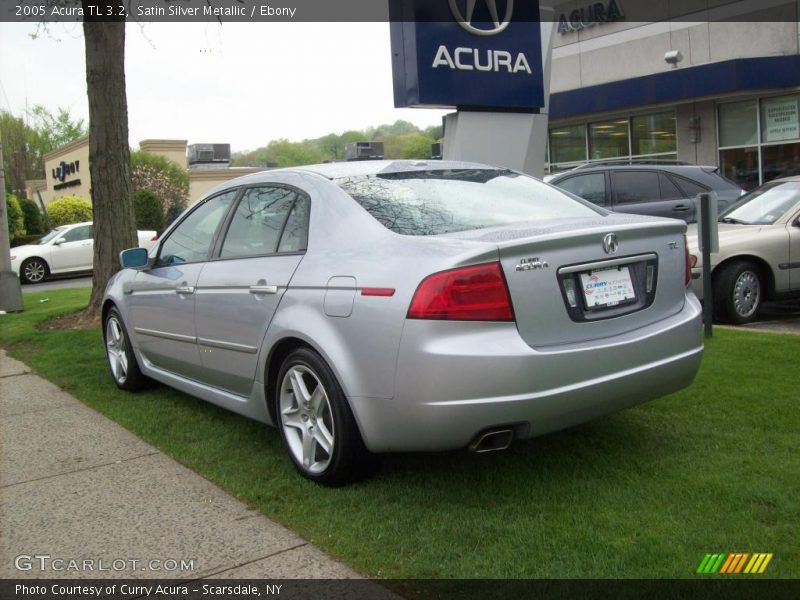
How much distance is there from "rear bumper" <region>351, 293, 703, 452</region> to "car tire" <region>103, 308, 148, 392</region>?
3.10 metres

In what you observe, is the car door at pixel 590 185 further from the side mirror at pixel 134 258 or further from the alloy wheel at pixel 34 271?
the alloy wheel at pixel 34 271

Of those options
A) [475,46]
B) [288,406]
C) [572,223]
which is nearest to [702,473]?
[572,223]

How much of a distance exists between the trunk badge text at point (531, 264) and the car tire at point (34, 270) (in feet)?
66.6

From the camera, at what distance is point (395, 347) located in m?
3.56

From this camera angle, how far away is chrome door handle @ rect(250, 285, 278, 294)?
4.29 meters

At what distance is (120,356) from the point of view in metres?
6.52

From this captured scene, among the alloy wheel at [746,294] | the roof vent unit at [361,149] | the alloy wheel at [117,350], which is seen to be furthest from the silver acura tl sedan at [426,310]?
the roof vent unit at [361,149]

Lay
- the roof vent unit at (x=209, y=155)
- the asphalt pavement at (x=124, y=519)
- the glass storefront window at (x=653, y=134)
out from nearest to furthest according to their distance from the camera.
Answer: the asphalt pavement at (x=124, y=519), the glass storefront window at (x=653, y=134), the roof vent unit at (x=209, y=155)

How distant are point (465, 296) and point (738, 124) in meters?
21.0

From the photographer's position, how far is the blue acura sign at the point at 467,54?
8172mm

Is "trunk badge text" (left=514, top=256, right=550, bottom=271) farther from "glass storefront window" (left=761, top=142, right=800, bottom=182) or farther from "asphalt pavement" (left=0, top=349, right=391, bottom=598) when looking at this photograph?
"glass storefront window" (left=761, top=142, right=800, bottom=182)

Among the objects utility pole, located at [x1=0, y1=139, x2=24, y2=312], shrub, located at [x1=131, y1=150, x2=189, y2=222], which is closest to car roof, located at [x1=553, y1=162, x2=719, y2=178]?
utility pole, located at [x1=0, y1=139, x2=24, y2=312]

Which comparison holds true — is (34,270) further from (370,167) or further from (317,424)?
(317,424)

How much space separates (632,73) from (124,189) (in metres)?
18.6
